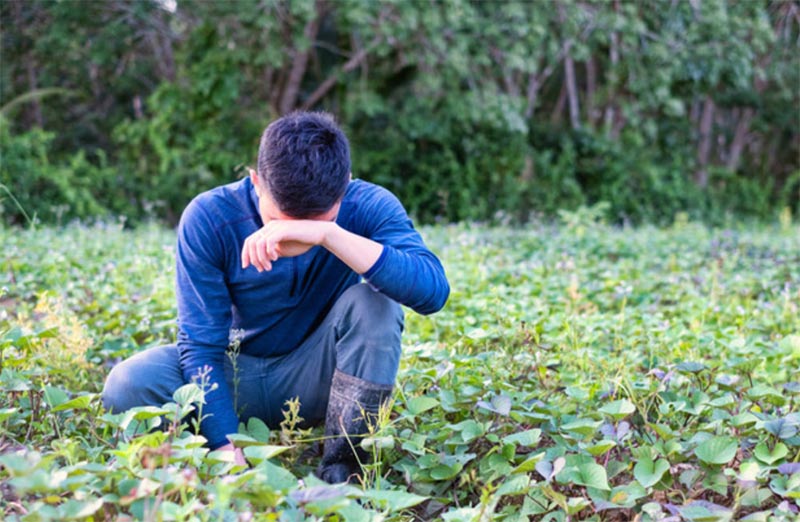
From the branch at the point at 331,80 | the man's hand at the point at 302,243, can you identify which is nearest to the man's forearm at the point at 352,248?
the man's hand at the point at 302,243

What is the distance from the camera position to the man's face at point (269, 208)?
2.35 metres

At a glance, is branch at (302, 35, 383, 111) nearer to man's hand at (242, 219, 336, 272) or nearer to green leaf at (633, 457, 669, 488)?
man's hand at (242, 219, 336, 272)

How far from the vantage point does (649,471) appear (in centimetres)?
222

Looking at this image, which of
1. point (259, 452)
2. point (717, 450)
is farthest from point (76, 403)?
point (717, 450)

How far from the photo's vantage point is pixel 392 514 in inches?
78.6

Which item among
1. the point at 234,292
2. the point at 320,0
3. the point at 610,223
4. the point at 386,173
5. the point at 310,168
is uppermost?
the point at 320,0

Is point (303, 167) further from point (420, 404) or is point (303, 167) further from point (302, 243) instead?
point (420, 404)

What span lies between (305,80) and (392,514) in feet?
32.8

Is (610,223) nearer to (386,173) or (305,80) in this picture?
(386,173)

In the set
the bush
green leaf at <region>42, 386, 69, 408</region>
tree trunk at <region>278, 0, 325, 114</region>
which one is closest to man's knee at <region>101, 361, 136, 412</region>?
green leaf at <region>42, 386, 69, 408</region>

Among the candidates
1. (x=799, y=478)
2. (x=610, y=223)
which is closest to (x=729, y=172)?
(x=610, y=223)

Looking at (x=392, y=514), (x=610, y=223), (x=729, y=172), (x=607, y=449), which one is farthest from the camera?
(x=729, y=172)

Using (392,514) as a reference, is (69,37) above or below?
above

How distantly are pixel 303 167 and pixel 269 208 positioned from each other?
0.60 ft
